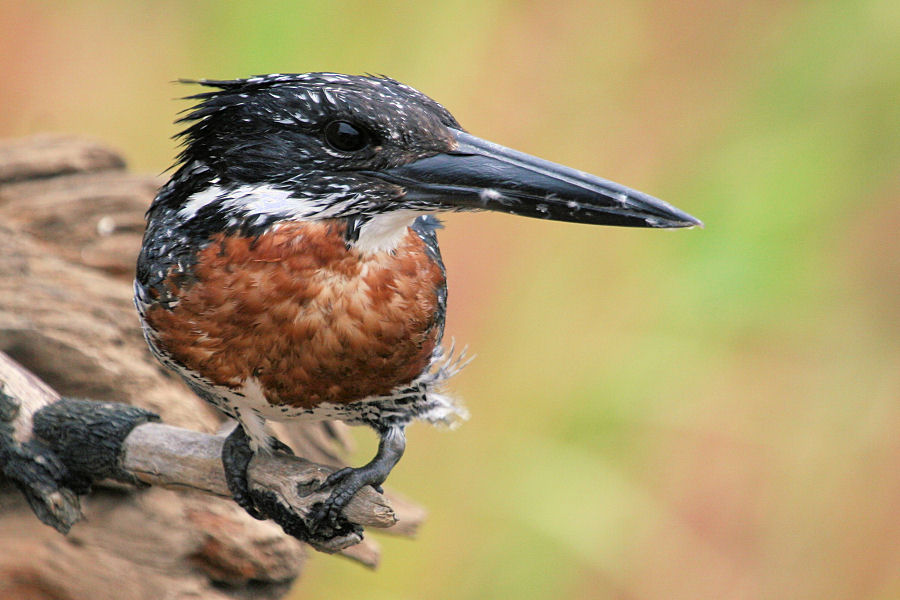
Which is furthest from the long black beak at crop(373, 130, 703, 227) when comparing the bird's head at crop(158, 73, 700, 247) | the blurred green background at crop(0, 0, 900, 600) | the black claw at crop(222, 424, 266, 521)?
the blurred green background at crop(0, 0, 900, 600)

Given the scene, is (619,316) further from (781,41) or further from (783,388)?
(781,41)

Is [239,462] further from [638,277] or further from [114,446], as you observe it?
[638,277]

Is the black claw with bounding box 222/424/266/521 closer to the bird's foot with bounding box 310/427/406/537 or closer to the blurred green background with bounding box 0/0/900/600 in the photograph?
the bird's foot with bounding box 310/427/406/537

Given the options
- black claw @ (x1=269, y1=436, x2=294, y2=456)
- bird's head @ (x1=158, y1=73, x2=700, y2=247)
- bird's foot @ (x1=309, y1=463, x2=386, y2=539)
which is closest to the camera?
bird's head @ (x1=158, y1=73, x2=700, y2=247)

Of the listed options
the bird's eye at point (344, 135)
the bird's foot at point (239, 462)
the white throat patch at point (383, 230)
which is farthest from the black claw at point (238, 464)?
the bird's eye at point (344, 135)

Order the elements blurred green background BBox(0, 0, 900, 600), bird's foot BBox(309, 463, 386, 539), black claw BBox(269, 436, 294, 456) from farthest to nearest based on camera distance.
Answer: blurred green background BBox(0, 0, 900, 600), black claw BBox(269, 436, 294, 456), bird's foot BBox(309, 463, 386, 539)

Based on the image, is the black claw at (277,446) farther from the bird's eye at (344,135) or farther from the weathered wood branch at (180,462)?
the bird's eye at (344,135)
